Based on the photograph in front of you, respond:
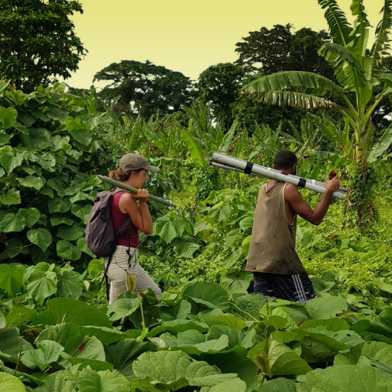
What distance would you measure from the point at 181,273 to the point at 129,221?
8.72 feet

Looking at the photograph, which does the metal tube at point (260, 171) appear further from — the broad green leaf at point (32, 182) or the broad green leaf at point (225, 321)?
the broad green leaf at point (32, 182)

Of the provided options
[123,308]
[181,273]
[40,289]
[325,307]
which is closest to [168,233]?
[181,273]

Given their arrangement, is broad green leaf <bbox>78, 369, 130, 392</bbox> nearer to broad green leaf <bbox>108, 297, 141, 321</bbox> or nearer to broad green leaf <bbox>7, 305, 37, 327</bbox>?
broad green leaf <bbox>7, 305, 37, 327</bbox>

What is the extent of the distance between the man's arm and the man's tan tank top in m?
0.06

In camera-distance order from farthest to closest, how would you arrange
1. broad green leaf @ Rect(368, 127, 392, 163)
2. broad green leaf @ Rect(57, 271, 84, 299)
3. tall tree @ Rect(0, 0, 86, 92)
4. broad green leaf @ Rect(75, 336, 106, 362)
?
tall tree @ Rect(0, 0, 86, 92) < broad green leaf @ Rect(368, 127, 392, 163) < broad green leaf @ Rect(57, 271, 84, 299) < broad green leaf @ Rect(75, 336, 106, 362)

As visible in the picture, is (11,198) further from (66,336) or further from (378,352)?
(378,352)

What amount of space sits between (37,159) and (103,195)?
308 cm

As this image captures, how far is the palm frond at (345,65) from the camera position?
845 cm

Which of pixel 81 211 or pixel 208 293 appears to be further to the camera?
pixel 81 211

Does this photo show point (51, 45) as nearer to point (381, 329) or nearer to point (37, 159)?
point (37, 159)

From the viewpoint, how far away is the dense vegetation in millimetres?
1543

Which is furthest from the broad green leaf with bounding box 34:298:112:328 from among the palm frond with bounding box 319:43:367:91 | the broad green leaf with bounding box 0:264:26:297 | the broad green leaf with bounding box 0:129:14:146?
the palm frond with bounding box 319:43:367:91

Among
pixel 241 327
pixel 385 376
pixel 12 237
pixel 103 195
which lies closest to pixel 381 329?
pixel 241 327

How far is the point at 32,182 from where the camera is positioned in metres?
7.02
